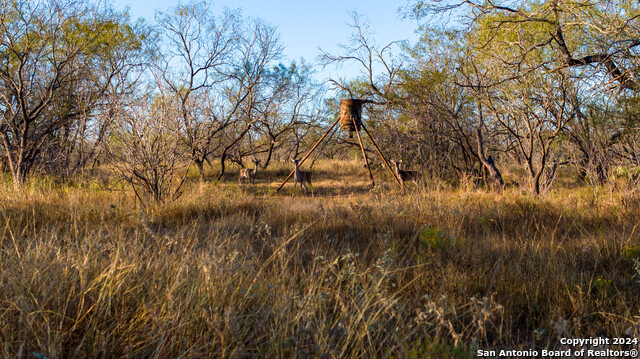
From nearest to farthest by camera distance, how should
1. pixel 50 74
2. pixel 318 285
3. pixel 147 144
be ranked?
pixel 318 285 → pixel 147 144 → pixel 50 74

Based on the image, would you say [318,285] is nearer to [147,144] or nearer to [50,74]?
[147,144]

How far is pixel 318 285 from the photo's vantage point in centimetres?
268

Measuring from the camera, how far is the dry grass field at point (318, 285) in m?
1.86

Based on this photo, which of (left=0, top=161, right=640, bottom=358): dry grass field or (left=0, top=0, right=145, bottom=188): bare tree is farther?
(left=0, top=0, right=145, bottom=188): bare tree

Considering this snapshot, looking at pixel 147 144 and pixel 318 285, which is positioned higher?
pixel 147 144

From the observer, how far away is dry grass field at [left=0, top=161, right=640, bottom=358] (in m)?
1.86

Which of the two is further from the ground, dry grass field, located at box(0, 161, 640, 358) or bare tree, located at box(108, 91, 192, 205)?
bare tree, located at box(108, 91, 192, 205)

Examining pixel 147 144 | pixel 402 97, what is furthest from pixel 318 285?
pixel 402 97

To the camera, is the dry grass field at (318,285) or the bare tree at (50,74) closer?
the dry grass field at (318,285)

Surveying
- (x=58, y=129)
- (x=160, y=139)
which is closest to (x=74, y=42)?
(x=58, y=129)

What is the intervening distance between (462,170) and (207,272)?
9.74 m

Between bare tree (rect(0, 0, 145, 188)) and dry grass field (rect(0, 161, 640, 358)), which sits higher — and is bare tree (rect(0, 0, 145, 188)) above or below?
above

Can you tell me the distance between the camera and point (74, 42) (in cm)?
788

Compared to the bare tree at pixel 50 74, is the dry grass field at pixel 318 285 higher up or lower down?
lower down
